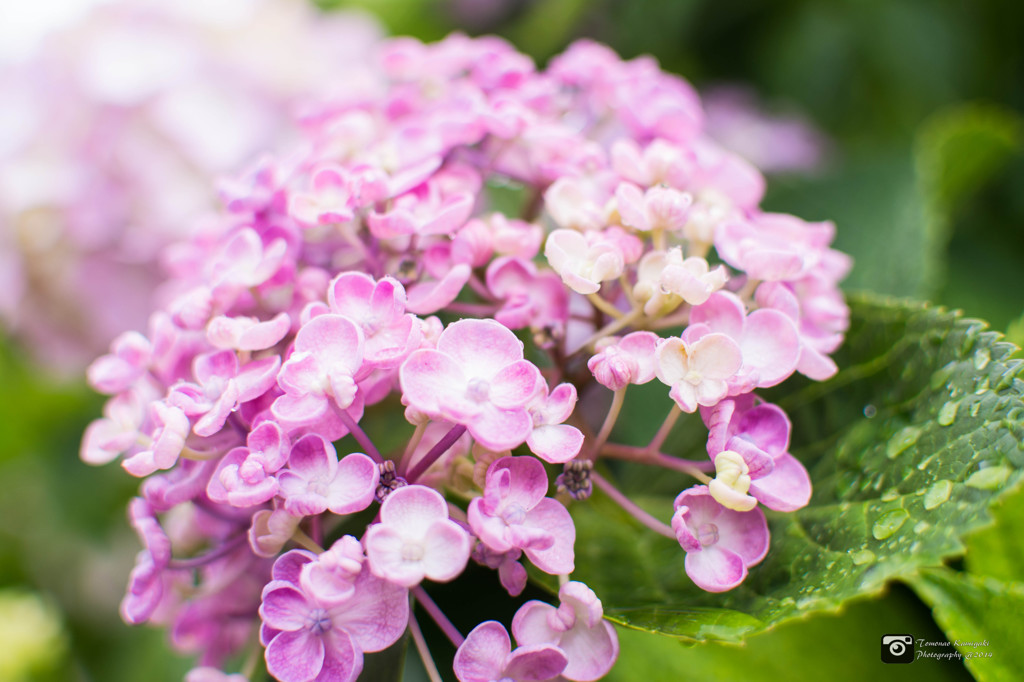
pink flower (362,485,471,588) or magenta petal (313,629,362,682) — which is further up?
pink flower (362,485,471,588)

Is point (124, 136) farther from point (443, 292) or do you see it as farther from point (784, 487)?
point (784, 487)

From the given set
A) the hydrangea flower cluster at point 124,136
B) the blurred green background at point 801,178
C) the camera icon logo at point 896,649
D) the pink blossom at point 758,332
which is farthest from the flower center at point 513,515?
the hydrangea flower cluster at point 124,136

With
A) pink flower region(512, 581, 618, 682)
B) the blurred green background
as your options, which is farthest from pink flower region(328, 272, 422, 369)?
the blurred green background

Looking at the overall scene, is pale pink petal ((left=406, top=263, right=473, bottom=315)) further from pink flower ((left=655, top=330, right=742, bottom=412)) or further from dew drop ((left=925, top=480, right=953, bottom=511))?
dew drop ((left=925, top=480, right=953, bottom=511))

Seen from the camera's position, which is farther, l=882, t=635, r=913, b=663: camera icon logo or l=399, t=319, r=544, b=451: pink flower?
l=882, t=635, r=913, b=663: camera icon logo

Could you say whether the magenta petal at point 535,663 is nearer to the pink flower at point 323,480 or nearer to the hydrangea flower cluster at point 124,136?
the pink flower at point 323,480

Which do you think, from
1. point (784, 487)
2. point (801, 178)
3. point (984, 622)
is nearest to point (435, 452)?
point (784, 487)
